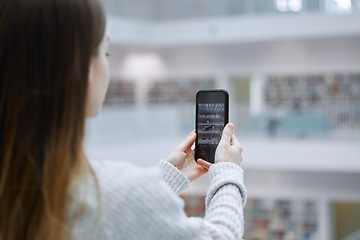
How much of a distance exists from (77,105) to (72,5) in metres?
0.18

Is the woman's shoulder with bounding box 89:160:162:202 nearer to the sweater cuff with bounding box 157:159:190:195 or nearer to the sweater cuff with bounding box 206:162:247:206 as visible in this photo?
the sweater cuff with bounding box 206:162:247:206

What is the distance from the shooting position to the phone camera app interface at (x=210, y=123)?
4.74 ft

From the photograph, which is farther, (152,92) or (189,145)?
(152,92)

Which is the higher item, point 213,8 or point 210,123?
point 213,8

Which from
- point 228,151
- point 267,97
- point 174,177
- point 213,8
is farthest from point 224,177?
point 267,97

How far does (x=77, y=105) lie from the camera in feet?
3.02

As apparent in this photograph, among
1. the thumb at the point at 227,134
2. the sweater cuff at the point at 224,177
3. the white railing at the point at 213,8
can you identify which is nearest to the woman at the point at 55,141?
the sweater cuff at the point at 224,177

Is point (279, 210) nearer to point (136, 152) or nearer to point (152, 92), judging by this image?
point (136, 152)

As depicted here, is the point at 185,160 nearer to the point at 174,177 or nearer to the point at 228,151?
the point at 174,177

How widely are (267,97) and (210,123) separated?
1082 centimetres

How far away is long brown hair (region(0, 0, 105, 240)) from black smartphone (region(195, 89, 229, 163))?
571mm

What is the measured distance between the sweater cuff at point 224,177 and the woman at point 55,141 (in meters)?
0.22

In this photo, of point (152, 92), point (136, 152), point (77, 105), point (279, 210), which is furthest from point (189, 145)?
point (152, 92)

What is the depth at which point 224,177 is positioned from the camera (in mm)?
1164
